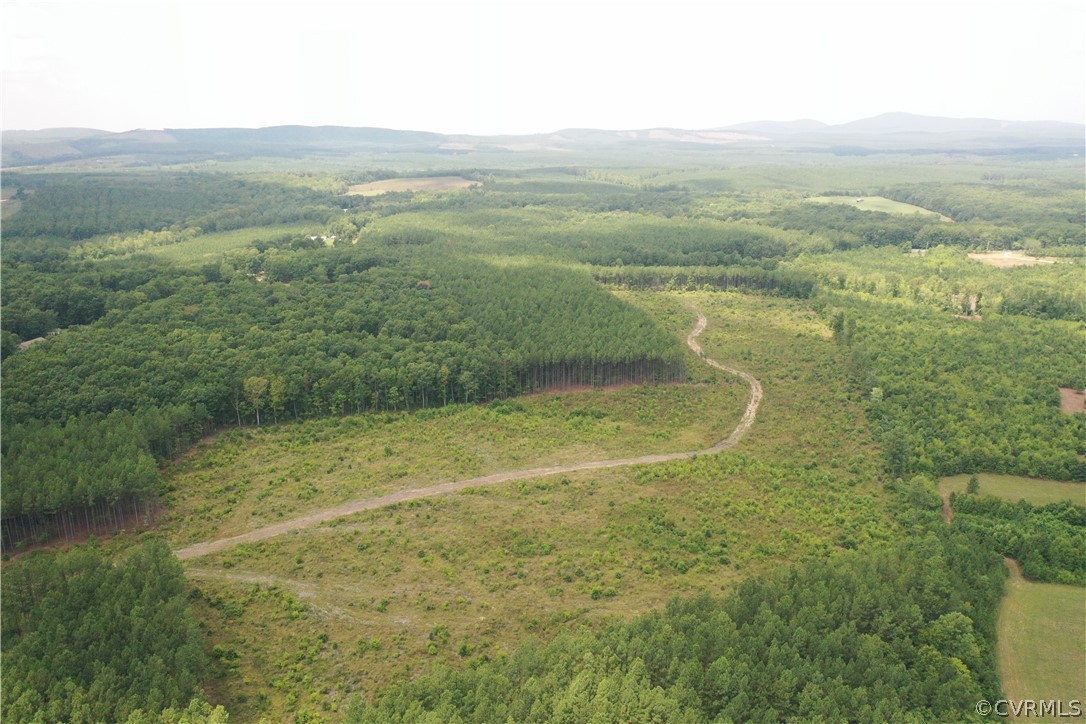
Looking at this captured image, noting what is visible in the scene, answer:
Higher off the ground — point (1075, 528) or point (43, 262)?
point (43, 262)

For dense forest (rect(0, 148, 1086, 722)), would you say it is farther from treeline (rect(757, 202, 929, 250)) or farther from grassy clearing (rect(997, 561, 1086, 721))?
treeline (rect(757, 202, 929, 250))

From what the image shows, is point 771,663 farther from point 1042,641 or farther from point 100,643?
point 100,643

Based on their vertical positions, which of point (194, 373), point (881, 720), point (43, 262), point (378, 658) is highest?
point (43, 262)

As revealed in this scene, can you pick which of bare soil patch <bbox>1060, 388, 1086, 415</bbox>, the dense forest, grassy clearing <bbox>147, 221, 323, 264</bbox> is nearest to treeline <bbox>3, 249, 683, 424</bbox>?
the dense forest

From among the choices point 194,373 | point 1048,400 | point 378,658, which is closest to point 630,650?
point 378,658

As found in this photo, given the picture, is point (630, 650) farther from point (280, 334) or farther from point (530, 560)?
point (280, 334)

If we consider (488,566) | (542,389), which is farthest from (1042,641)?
(542,389)
